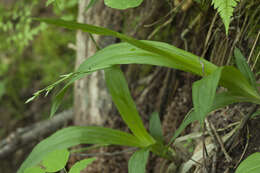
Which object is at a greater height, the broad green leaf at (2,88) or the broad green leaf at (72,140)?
the broad green leaf at (72,140)

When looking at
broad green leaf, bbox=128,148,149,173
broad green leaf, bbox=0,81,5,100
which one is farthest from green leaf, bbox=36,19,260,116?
broad green leaf, bbox=0,81,5,100

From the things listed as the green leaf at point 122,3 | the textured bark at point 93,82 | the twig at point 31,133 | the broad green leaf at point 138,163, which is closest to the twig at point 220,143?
the broad green leaf at point 138,163

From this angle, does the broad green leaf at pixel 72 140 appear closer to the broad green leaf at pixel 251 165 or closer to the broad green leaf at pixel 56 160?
the broad green leaf at pixel 56 160

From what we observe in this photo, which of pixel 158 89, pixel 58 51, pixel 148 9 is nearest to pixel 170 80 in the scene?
pixel 158 89

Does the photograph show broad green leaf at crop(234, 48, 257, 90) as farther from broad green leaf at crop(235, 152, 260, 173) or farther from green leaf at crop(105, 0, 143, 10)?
green leaf at crop(105, 0, 143, 10)

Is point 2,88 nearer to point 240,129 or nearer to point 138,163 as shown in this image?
point 138,163

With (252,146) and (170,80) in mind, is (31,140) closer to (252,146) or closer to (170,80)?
(170,80)
